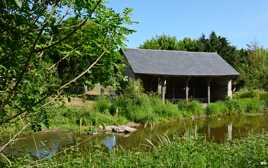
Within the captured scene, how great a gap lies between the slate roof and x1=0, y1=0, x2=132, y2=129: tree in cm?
3081

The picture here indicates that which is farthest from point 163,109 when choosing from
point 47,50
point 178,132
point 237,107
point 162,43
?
point 162,43

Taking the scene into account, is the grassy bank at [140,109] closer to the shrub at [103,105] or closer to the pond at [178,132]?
the shrub at [103,105]

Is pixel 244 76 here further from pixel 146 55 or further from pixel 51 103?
pixel 51 103

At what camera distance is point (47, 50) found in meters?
2.63

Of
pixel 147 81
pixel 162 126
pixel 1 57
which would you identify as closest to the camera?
pixel 1 57

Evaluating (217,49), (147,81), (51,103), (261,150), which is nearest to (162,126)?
(147,81)

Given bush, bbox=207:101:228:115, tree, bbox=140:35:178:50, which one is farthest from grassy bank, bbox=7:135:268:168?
tree, bbox=140:35:178:50

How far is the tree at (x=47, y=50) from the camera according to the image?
2.30 m

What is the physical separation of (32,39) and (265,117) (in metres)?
28.8

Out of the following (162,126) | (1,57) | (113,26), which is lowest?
(162,126)

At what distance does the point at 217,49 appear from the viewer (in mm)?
51719

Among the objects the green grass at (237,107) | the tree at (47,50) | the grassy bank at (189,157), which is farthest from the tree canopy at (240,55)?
the tree at (47,50)

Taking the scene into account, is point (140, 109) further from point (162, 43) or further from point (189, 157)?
point (162, 43)

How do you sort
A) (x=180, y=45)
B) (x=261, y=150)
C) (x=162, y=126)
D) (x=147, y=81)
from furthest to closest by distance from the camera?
1. (x=180, y=45)
2. (x=147, y=81)
3. (x=162, y=126)
4. (x=261, y=150)
